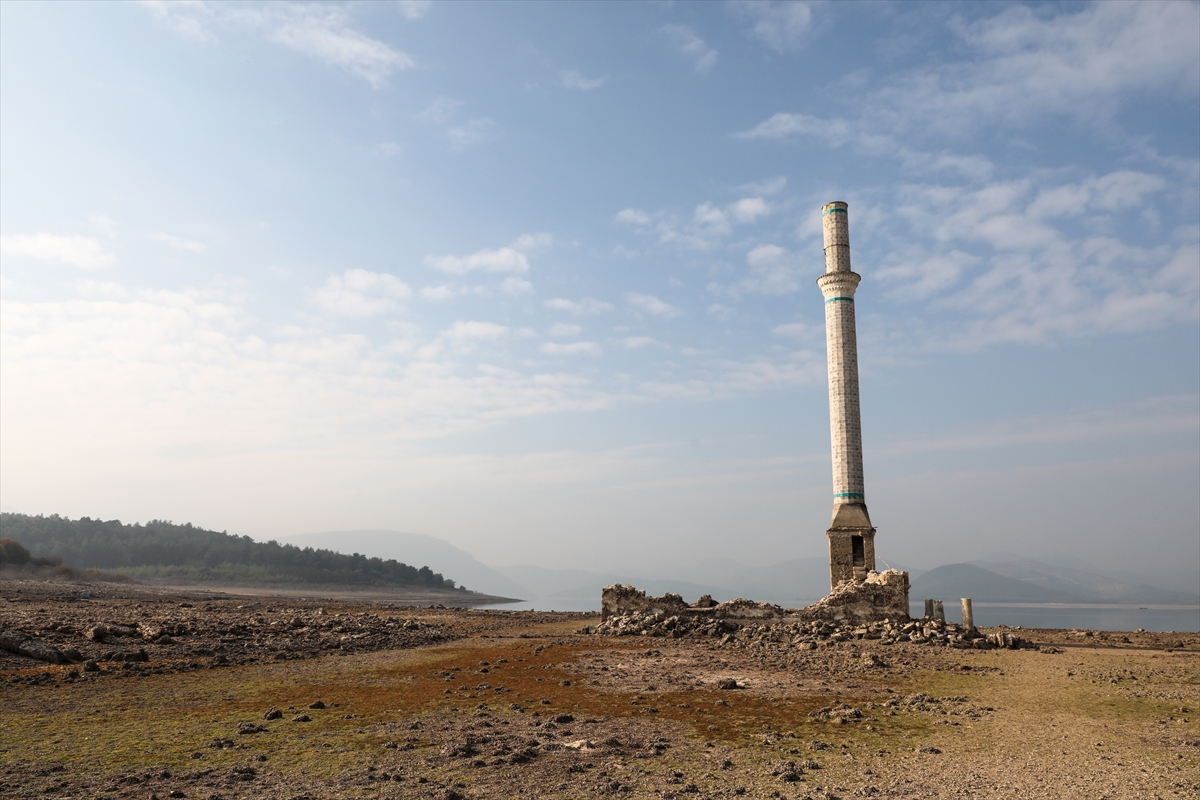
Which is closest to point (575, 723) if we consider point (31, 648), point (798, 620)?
point (31, 648)

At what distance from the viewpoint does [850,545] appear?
30.1m

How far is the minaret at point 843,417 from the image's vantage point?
30.0m

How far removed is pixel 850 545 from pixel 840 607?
219 inches

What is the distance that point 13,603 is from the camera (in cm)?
2644

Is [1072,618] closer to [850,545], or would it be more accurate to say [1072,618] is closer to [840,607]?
[850,545]

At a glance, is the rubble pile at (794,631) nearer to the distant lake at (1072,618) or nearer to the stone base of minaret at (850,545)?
the stone base of minaret at (850,545)

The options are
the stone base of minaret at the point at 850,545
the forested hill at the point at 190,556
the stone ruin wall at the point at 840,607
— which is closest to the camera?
the stone ruin wall at the point at 840,607

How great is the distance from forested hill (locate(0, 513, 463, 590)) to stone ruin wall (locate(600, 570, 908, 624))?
52.8 metres

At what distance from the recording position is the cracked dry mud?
23.3 ft

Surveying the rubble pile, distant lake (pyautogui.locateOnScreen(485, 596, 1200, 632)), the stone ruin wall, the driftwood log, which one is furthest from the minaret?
the driftwood log

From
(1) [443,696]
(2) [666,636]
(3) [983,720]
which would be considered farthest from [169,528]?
(3) [983,720]

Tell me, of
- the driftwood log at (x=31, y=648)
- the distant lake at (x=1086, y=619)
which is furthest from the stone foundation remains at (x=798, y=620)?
the driftwood log at (x=31, y=648)

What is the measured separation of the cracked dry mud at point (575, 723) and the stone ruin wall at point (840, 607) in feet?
21.9

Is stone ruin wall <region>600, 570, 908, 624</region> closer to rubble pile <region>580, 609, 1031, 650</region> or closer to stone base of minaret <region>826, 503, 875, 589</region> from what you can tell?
rubble pile <region>580, 609, 1031, 650</region>
